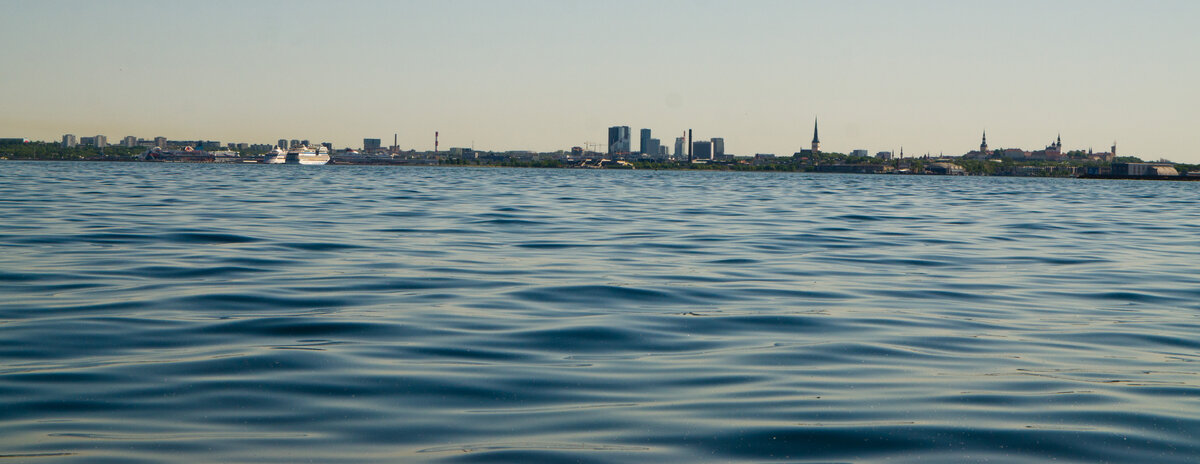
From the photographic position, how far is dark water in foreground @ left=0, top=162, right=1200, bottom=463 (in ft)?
20.2

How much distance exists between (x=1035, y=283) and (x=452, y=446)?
37.4ft

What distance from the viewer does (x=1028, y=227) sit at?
30.1 metres

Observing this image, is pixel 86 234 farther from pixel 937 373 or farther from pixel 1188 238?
pixel 1188 238

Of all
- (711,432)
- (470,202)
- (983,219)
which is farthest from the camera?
(470,202)

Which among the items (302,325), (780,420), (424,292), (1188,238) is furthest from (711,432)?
(1188,238)

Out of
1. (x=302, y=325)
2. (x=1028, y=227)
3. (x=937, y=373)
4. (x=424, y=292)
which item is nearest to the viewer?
(x=937, y=373)

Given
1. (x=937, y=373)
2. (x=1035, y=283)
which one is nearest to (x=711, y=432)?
(x=937, y=373)

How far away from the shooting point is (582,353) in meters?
8.92

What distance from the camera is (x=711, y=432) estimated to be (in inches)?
250

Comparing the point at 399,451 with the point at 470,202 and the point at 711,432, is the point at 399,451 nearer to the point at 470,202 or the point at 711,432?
the point at 711,432

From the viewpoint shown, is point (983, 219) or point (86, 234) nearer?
point (86, 234)

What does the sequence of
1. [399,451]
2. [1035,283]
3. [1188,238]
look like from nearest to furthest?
[399,451]
[1035,283]
[1188,238]

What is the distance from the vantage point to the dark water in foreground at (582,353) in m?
6.15

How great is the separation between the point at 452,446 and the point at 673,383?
2205mm
